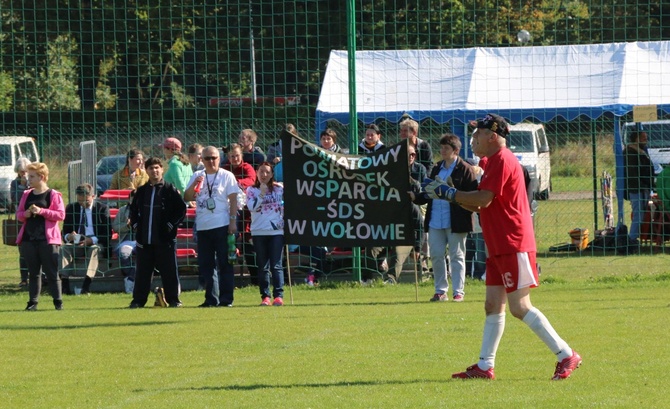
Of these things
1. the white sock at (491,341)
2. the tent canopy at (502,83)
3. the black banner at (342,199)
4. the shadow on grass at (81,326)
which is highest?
the tent canopy at (502,83)

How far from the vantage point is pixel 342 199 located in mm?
14336

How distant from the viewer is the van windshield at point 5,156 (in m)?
31.8

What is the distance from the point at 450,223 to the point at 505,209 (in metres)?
5.47

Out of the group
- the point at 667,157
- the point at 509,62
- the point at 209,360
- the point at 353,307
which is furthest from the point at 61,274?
the point at 667,157

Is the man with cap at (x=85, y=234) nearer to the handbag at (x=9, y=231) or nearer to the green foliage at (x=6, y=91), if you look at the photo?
the handbag at (x=9, y=231)

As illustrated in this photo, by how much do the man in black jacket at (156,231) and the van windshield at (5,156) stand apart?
60.8 feet

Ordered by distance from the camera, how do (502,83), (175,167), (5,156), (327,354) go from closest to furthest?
(327,354) < (175,167) < (502,83) < (5,156)

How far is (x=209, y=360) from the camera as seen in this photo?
978 centimetres

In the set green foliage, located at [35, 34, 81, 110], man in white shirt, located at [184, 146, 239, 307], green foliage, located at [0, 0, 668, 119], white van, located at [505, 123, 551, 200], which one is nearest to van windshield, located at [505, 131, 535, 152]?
white van, located at [505, 123, 551, 200]

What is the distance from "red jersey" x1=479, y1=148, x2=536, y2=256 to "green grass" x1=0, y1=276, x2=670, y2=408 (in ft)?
3.14

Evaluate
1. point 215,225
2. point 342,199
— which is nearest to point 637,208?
point 342,199

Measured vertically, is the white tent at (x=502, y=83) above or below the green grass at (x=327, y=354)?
above

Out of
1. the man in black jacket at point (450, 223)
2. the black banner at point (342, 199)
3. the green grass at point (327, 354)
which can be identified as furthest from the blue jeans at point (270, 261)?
the man in black jacket at point (450, 223)

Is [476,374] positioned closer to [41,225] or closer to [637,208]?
[41,225]
